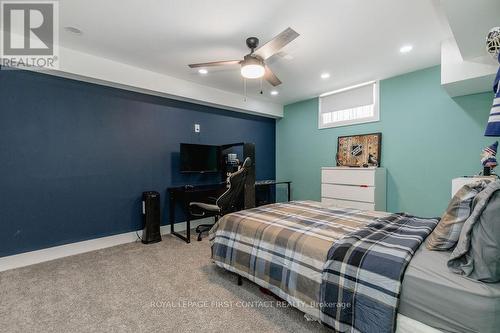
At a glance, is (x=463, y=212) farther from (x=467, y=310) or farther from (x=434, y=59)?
(x=434, y=59)

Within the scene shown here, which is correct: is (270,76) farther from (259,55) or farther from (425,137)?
(425,137)

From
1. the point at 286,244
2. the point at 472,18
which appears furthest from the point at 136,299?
the point at 472,18

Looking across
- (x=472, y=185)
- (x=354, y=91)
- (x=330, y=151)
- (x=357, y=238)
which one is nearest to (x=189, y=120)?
(x=330, y=151)

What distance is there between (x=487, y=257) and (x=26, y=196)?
404 centimetres

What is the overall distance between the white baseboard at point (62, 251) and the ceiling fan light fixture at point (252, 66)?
2812 millimetres

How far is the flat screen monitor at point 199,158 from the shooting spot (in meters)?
3.73

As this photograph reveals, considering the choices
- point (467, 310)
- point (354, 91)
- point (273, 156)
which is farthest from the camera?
point (273, 156)

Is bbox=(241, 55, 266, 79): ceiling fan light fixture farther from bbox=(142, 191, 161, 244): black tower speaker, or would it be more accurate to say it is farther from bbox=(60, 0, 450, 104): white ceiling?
bbox=(142, 191, 161, 244): black tower speaker

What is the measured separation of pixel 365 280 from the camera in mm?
1242

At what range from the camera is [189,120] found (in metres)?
4.01

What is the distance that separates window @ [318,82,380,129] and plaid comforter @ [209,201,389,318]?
7.27 ft

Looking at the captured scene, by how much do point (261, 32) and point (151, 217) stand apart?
112 inches

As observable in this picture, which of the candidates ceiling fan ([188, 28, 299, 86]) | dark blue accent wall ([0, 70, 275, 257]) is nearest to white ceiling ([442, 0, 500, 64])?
ceiling fan ([188, 28, 299, 86])

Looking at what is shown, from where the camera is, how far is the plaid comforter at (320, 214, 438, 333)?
1.16 m
